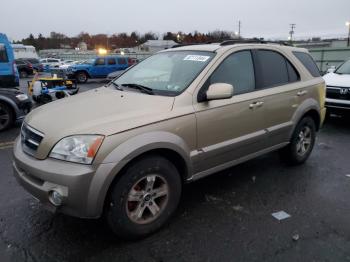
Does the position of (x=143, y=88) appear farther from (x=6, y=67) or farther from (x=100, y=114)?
(x=6, y=67)

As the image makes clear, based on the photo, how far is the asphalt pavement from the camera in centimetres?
287

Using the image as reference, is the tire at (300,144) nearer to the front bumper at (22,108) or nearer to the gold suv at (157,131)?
the gold suv at (157,131)

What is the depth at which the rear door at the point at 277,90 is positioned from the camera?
13.6ft

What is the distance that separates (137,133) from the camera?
9.43ft

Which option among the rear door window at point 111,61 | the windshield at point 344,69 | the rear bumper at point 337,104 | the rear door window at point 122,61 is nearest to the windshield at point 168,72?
the rear bumper at point 337,104

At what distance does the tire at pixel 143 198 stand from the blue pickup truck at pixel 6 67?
1155 centimetres

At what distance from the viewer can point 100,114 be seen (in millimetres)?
3021

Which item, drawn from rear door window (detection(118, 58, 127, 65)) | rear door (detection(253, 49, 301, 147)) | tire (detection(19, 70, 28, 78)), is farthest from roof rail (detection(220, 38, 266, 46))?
tire (detection(19, 70, 28, 78))

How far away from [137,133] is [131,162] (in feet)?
0.86

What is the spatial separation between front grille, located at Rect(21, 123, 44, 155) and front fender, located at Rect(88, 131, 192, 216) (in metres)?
0.69

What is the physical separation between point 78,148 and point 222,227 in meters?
1.64

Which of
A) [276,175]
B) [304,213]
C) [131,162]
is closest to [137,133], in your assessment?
Result: [131,162]

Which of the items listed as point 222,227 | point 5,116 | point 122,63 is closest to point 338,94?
point 222,227

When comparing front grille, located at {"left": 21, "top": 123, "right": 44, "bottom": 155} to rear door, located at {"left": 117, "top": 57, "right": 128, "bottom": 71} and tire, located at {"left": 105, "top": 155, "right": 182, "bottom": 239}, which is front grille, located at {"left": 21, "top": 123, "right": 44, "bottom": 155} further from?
rear door, located at {"left": 117, "top": 57, "right": 128, "bottom": 71}
